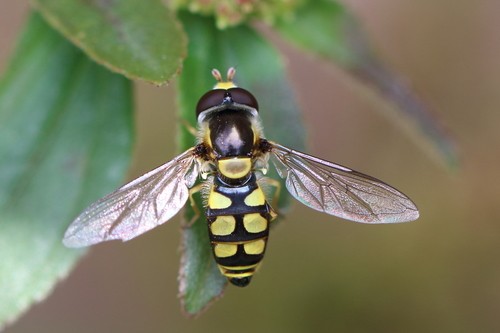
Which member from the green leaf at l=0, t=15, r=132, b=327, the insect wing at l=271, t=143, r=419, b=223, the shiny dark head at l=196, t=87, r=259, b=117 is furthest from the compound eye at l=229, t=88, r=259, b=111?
the green leaf at l=0, t=15, r=132, b=327

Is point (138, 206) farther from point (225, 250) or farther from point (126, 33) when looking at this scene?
point (126, 33)

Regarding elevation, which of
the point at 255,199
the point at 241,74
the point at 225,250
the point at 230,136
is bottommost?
the point at 225,250

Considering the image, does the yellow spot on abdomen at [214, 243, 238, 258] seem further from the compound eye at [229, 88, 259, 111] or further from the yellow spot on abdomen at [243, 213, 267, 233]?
the compound eye at [229, 88, 259, 111]

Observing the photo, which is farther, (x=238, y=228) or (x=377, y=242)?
(x=377, y=242)

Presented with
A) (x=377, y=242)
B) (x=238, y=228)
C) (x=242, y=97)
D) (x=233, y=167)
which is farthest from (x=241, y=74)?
(x=377, y=242)

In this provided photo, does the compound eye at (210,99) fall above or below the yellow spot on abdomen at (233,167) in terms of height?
above

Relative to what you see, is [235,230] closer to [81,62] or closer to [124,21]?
[124,21]

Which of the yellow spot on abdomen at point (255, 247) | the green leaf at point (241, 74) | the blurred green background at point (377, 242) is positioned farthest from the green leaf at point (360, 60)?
the blurred green background at point (377, 242)

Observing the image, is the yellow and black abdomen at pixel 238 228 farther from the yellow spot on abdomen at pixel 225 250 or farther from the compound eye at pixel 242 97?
the compound eye at pixel 242 97
